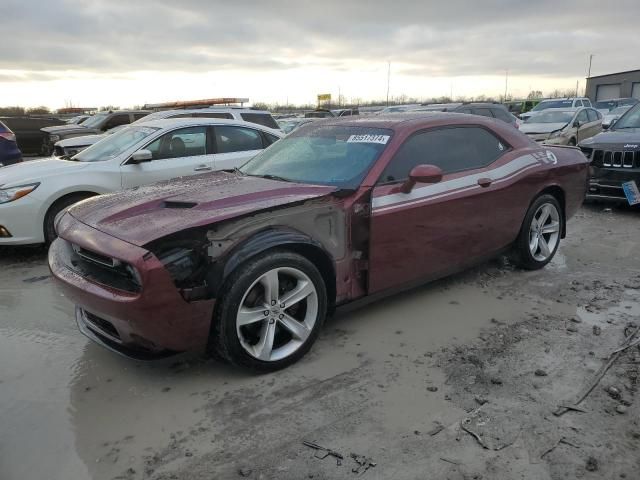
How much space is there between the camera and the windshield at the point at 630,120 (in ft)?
28.6

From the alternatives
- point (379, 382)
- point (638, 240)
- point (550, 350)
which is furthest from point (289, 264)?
point (638, 240)

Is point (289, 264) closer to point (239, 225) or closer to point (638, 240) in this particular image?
point (239, 225)

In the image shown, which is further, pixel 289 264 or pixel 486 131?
pixel 486 131

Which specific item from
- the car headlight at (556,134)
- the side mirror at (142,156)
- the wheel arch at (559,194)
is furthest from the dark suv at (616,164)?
the side mirror at (142,156)

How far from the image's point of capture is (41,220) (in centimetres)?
590

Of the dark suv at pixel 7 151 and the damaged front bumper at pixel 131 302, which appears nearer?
the damaged front bumper at pixel 131 302

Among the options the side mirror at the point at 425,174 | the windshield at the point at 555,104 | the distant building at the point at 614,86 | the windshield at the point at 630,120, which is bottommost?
the side mirror at the point at 425,174

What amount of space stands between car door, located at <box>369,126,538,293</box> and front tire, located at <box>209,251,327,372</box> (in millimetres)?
599

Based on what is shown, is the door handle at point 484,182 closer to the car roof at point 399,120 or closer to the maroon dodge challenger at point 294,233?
the maroon dodge challenger at point 294,233

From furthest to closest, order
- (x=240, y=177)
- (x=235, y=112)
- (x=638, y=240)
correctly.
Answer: (x=235, y=112) → (x=638, y=240) → (x=240, y=177)

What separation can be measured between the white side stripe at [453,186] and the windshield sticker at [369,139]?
1.52 feet

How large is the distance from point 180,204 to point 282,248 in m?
0.73

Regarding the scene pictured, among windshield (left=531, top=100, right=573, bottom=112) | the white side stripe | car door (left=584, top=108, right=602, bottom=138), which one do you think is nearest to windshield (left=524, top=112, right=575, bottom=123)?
car door (left=584, top=108, right=602, bottom=138)

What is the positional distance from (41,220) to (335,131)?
11.8ft
